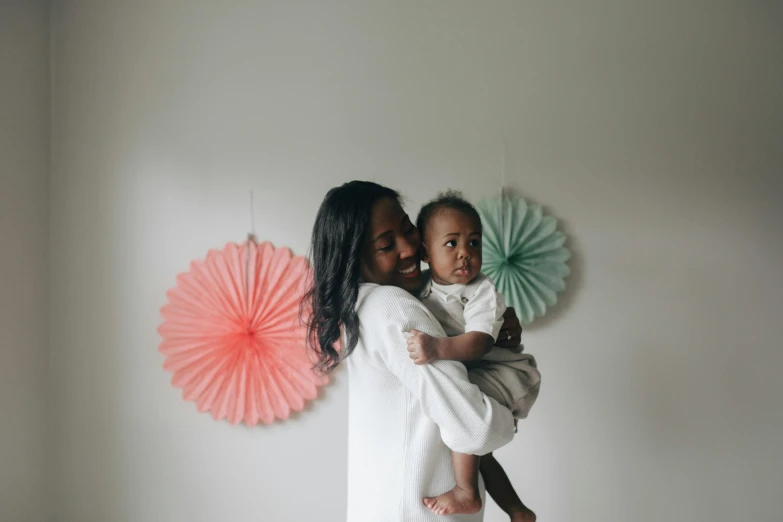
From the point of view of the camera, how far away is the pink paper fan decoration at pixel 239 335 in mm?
2332

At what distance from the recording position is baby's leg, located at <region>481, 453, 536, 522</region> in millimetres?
1480

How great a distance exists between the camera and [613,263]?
2.25 m

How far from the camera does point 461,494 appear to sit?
125 cm

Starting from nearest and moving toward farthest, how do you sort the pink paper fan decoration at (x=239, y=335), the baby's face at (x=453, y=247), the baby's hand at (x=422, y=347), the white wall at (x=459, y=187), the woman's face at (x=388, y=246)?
1. the baby's hand at (x=422, y=347)
2. the woman's face at (x=388, y=246)
3. the baby's face at (x=453, y=247)
4. the white wall at (x=459, y=187)
5. the pink paper fan decoration at (x=239, y=335)

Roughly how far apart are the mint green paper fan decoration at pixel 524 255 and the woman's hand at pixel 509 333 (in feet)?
2.50

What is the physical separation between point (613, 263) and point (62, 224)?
1916 millimetres

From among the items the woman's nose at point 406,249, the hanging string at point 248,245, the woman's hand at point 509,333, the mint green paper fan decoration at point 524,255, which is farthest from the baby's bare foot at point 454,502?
the hanging string at point 248,245

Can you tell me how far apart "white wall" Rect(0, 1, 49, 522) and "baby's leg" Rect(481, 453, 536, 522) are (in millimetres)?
1633

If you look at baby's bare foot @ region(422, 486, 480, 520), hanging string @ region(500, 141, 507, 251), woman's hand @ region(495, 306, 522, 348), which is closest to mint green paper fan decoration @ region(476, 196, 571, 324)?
hanging string @ region(500, 141, 507, 251)

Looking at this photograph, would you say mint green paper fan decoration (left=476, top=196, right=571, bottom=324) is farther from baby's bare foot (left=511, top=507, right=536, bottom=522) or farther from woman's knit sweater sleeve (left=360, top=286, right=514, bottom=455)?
woman's knit sweater sleeve (left=360, top=286, right=514, bottom=455)

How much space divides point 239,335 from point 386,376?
1189 mm

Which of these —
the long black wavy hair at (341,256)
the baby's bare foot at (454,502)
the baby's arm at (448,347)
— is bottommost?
the baby's bare foot at (454,502)

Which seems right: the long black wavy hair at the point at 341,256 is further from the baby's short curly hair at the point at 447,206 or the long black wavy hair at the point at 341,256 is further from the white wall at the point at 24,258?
the white wall at the point at 24,258

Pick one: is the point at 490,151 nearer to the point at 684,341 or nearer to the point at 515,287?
the point at 515,287
